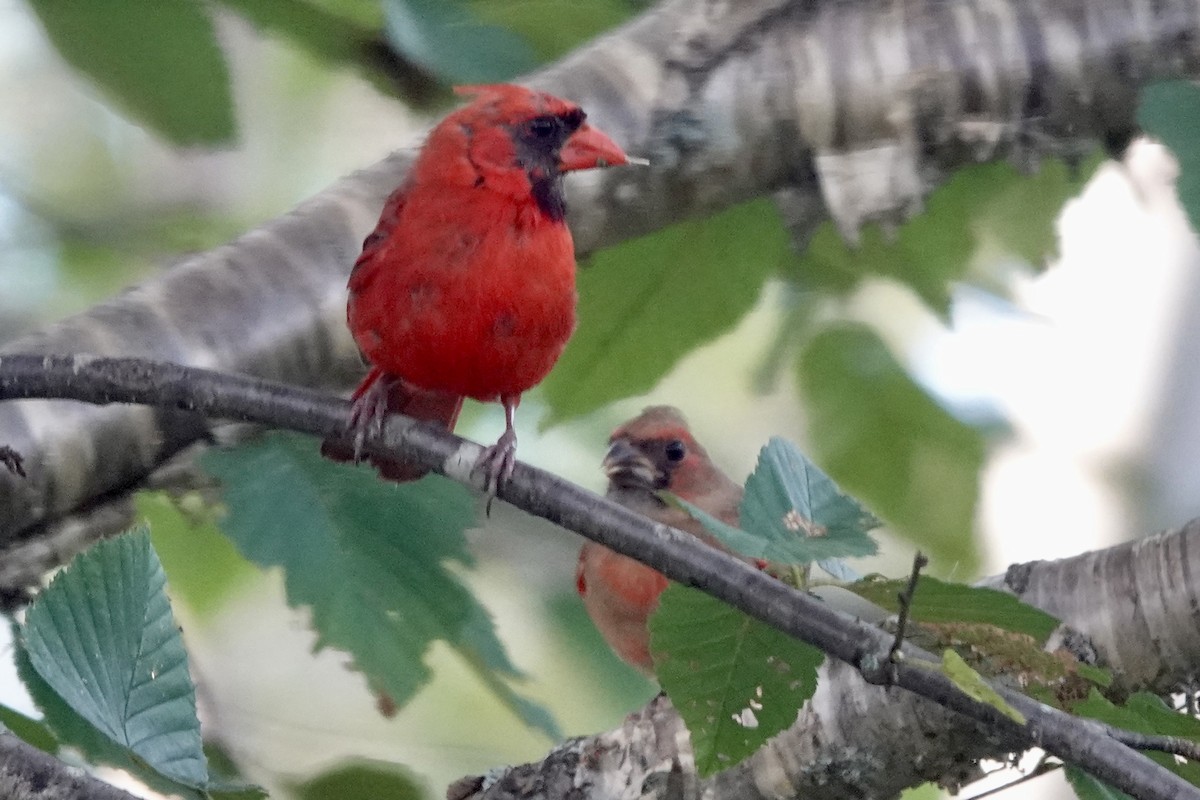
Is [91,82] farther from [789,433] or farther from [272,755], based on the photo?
[789,433]

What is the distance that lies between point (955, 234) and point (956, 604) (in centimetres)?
210

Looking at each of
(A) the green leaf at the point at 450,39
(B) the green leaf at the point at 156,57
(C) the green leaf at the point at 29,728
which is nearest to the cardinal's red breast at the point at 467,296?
(A) the green leaf at the point at 450,39

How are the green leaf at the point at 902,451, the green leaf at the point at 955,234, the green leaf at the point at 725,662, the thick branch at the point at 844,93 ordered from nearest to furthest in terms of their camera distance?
the green leaf at the point at 725,662
the thick branch at the point at 844,93
the green leaf at the point at 902,451
the green leaf at the point at 955,234

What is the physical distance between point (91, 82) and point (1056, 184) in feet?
6.65

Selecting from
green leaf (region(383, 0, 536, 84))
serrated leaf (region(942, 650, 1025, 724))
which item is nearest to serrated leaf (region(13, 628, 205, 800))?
serrated leaf (region(942, 650, 1025, 724))

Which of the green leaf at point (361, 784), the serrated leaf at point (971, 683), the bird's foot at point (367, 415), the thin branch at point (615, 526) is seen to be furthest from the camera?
the green leaf at point (361, 784)

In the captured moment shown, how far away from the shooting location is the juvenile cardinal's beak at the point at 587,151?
7.47 ft

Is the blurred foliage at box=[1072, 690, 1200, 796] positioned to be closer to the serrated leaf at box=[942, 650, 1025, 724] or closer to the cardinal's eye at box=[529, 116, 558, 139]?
the serrated leaf at box=[942, 650, 1025, 724]

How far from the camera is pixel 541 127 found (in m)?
2.30

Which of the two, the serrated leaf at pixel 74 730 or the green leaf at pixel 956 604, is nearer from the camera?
the green leaf at pixel 956 604

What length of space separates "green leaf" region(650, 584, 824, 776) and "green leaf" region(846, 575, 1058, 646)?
101 mm

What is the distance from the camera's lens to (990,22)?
2.96 meters

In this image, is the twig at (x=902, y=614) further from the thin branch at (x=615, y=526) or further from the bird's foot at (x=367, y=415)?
the bird's foot at (x=367, y=415)

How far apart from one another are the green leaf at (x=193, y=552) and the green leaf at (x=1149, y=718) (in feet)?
5.31
